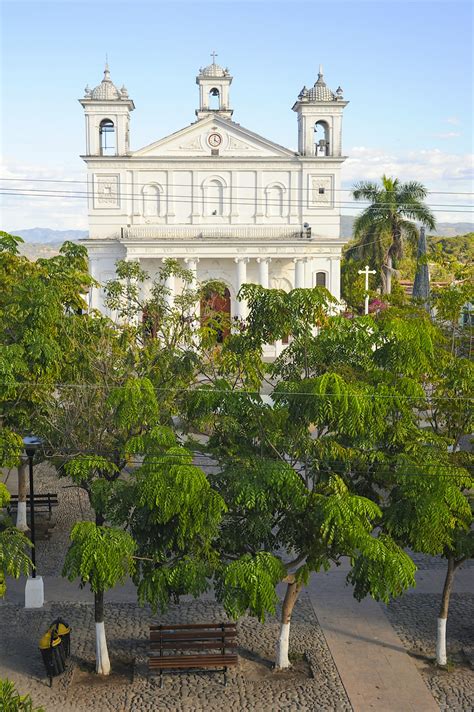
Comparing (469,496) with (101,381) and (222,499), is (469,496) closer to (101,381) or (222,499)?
(222,499)

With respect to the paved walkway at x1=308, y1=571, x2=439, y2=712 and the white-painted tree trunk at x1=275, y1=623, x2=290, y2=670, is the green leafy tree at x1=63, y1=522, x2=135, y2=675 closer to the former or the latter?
the white-painted tree trunk at x1=275, y1=623, x2=290, y2=670

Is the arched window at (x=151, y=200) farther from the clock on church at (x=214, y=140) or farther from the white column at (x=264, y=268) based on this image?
the white column at (x=264, y=268)

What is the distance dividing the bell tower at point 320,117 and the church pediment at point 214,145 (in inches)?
51.2

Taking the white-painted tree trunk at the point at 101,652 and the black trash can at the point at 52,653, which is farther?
the white-painted tree trunk at the point at 101,652

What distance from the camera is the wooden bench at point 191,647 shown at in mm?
12594

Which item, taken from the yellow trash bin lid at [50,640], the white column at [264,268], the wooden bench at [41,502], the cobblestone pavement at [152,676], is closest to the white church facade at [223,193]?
the white column at [264,268]

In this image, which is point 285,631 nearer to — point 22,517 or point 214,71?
point 22,517

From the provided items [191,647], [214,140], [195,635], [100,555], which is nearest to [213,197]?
[214,140]

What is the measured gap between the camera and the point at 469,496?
42.3ft

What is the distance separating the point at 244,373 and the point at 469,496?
4.08 m

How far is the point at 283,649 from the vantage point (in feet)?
42.5

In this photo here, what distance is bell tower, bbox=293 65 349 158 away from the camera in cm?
4469

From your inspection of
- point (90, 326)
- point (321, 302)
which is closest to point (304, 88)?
point (90, 326)

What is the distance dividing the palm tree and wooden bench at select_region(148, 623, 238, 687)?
112ft
